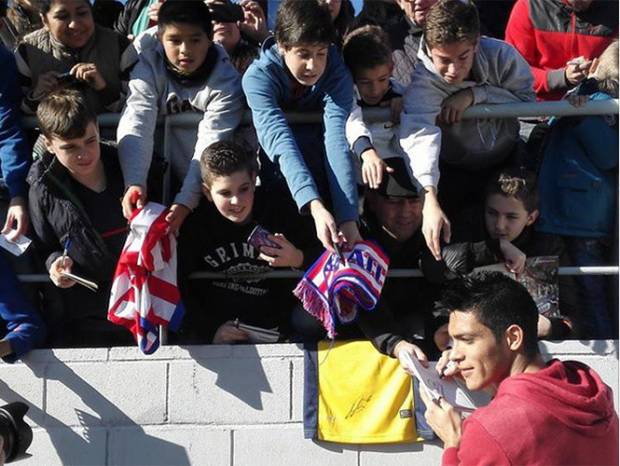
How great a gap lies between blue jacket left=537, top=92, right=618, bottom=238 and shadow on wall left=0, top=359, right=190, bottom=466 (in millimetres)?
1899

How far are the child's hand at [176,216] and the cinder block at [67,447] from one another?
914 mm

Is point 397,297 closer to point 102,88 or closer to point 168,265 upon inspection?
point 168,265

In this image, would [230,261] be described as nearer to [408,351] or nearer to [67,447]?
[408,351]

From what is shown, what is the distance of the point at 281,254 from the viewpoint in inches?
216

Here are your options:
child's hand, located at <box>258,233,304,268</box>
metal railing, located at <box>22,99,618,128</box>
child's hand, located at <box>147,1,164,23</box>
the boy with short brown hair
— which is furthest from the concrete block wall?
child's hand, located at <box>147,1,164,23</box>

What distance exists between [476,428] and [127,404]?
1.95 meters

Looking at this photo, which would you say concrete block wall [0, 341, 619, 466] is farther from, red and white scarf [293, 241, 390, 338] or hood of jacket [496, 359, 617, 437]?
hood of jacket [496, 359, 617, 437]

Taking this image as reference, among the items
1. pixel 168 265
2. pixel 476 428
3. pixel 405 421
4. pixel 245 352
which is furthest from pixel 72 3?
Answer: pixel 476 428

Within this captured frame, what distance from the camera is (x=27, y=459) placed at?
5.63 metres

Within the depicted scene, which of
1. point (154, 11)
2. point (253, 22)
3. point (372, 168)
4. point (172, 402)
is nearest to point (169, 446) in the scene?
point (172, 402)

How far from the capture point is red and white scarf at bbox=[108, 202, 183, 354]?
5.44m

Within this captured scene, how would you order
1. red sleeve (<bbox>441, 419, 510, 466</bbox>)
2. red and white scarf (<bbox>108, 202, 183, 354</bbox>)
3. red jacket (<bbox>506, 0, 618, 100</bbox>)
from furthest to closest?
1. red jacket (<bbox>506, 0, 618, 100</bbox>)
2. red and white scarf (<bbox>108, 202, 183, 354</bbox>)
3. red sleeve (<bbox>441, 419, 510, 466</bbox>)

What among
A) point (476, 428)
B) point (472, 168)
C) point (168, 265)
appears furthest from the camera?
point (472, 168)

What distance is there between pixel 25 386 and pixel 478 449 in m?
2.32
